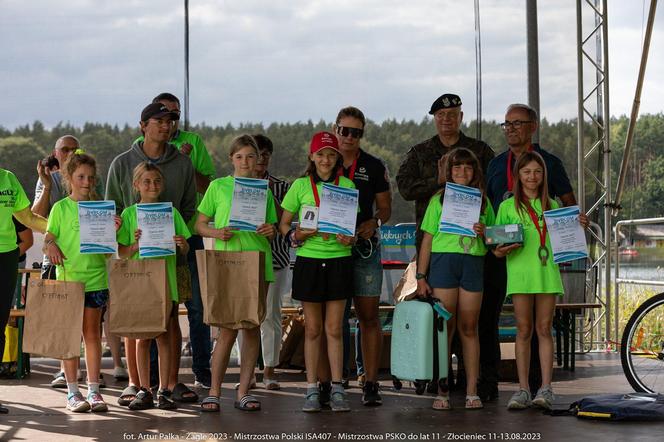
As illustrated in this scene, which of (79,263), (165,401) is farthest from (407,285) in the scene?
(79,263)

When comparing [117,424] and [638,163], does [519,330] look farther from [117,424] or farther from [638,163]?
[638,163]

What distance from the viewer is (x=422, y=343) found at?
6.22 meters

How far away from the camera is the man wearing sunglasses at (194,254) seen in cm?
696

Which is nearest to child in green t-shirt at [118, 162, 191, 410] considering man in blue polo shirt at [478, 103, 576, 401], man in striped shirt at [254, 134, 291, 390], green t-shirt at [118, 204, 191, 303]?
green t-shirt at [118, 204, 191, 303]

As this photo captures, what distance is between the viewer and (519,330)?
6.39 meters

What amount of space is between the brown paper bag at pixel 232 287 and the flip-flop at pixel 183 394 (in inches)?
29.3

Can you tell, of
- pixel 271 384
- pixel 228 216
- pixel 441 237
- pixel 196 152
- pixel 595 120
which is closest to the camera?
pixel 228 216

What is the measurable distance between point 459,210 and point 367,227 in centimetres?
54

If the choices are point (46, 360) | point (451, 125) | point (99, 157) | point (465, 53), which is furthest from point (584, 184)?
point (46, 360)

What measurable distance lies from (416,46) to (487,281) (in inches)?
165

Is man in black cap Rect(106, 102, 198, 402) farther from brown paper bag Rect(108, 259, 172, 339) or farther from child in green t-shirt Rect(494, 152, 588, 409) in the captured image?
child in green t-shirt Rect(494, 152, 588, 409)

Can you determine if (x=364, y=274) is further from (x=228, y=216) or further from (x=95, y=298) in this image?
(x=95, y=298)

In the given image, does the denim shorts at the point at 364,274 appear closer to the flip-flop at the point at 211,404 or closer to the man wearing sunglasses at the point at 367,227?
the man wearing sunglasses at the point at 367,227

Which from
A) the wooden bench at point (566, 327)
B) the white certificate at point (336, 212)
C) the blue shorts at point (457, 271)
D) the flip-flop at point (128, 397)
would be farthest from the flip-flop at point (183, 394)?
the wooden bench at point (566, 327)
